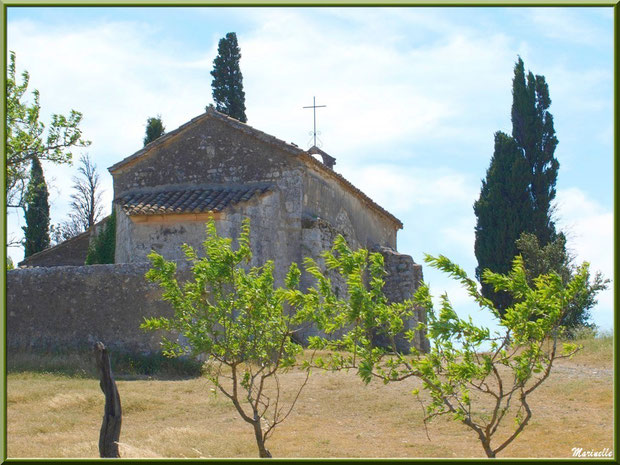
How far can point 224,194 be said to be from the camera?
1950cm

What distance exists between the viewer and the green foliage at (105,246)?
70.5 feet

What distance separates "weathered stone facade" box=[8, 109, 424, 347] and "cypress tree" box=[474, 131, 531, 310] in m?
8.04

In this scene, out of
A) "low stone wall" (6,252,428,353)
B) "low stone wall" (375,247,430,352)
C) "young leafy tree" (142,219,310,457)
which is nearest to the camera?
"young leafy tree" (142,219,310,457)

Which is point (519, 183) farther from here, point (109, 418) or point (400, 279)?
point (109, 418)

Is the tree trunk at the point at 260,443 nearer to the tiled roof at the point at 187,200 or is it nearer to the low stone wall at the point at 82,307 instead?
the low stone wall at the point at 82,307

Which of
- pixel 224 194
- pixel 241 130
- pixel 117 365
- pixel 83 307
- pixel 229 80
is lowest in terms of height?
pixel 117 365

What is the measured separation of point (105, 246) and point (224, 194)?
4.03 meters

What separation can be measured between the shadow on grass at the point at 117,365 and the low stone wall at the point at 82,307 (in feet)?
0.80

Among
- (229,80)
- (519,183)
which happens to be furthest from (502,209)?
(229,80)

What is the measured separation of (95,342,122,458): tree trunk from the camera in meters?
8.83

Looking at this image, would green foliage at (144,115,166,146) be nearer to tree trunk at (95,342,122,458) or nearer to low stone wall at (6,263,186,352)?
low stone wall at (6,263,186,352)

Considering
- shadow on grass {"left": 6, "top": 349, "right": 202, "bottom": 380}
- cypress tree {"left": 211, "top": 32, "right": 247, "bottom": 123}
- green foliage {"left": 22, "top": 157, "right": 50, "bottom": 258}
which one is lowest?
shadow on grass {"left": 6, "top": 349, "right": 202, "bottom": 380}

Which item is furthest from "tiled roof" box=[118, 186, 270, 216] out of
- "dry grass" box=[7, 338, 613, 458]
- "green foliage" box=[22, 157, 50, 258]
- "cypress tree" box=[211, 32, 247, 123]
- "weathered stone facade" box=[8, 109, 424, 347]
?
"green foliage" box=[22, 157, 50, 258]

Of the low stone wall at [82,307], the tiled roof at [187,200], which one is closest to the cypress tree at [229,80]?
the tiled roof at [187,200]
